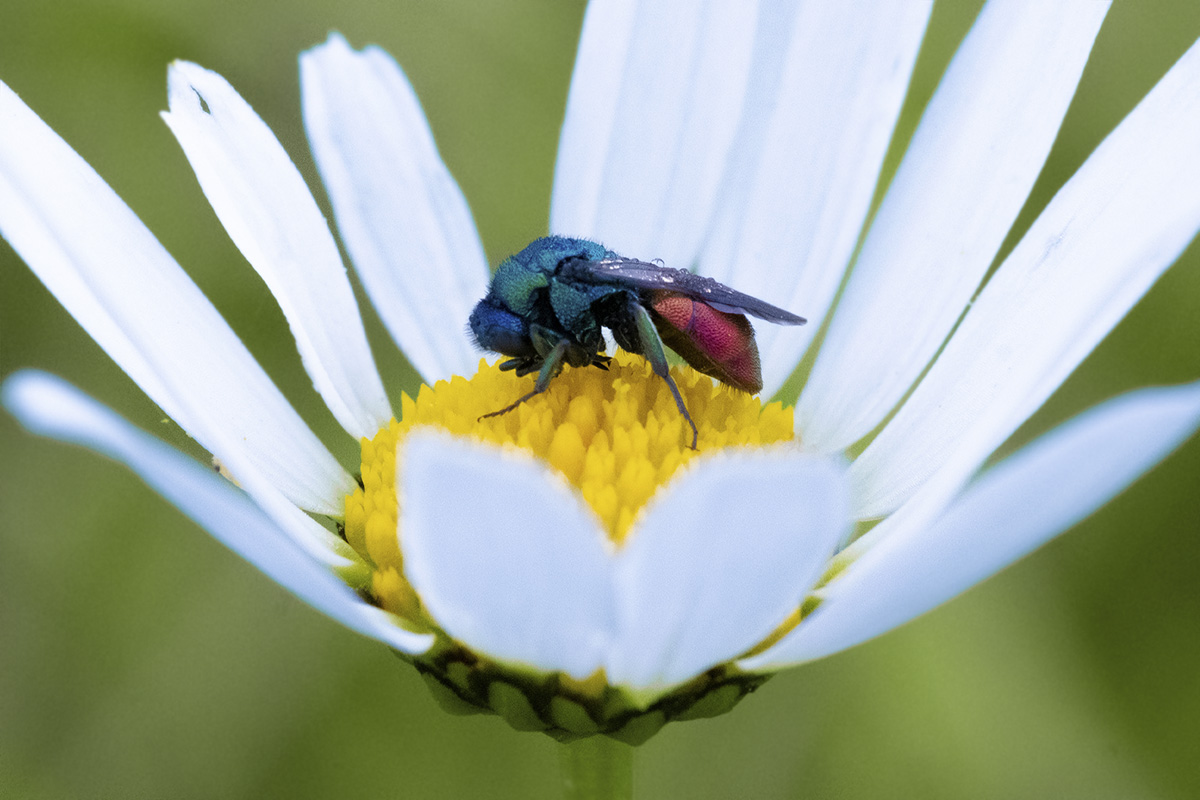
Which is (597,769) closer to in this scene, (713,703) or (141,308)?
(713,703)

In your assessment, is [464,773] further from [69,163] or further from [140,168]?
[140,168]

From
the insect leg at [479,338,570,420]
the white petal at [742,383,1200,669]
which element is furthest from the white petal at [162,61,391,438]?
the white petal at [742,383,1200,669]

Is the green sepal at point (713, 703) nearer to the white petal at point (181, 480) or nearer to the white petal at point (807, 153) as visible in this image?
the white petal at point (181, 480)

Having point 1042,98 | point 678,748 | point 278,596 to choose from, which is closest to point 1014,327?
point 1042,98

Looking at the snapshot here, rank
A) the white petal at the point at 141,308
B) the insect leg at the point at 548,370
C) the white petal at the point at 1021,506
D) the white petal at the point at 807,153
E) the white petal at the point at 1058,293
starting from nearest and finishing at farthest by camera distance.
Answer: the white petal at the point at 1021,506
the white petal at the point at 1058,293
the white petal at the point at 141,308
the insect leg at the point at 548,370
the white petal at the point at 807,153

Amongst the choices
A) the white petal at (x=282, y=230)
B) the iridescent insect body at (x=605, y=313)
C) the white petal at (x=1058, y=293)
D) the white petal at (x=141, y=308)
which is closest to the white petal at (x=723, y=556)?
the white petal at (x=1058, y=293)

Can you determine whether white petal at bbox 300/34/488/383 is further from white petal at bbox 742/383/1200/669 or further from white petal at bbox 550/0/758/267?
white petal at bbox 742/383/1200/669

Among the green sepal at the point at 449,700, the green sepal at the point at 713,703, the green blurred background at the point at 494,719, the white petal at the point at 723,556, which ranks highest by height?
the white petal at the point at 723,556
